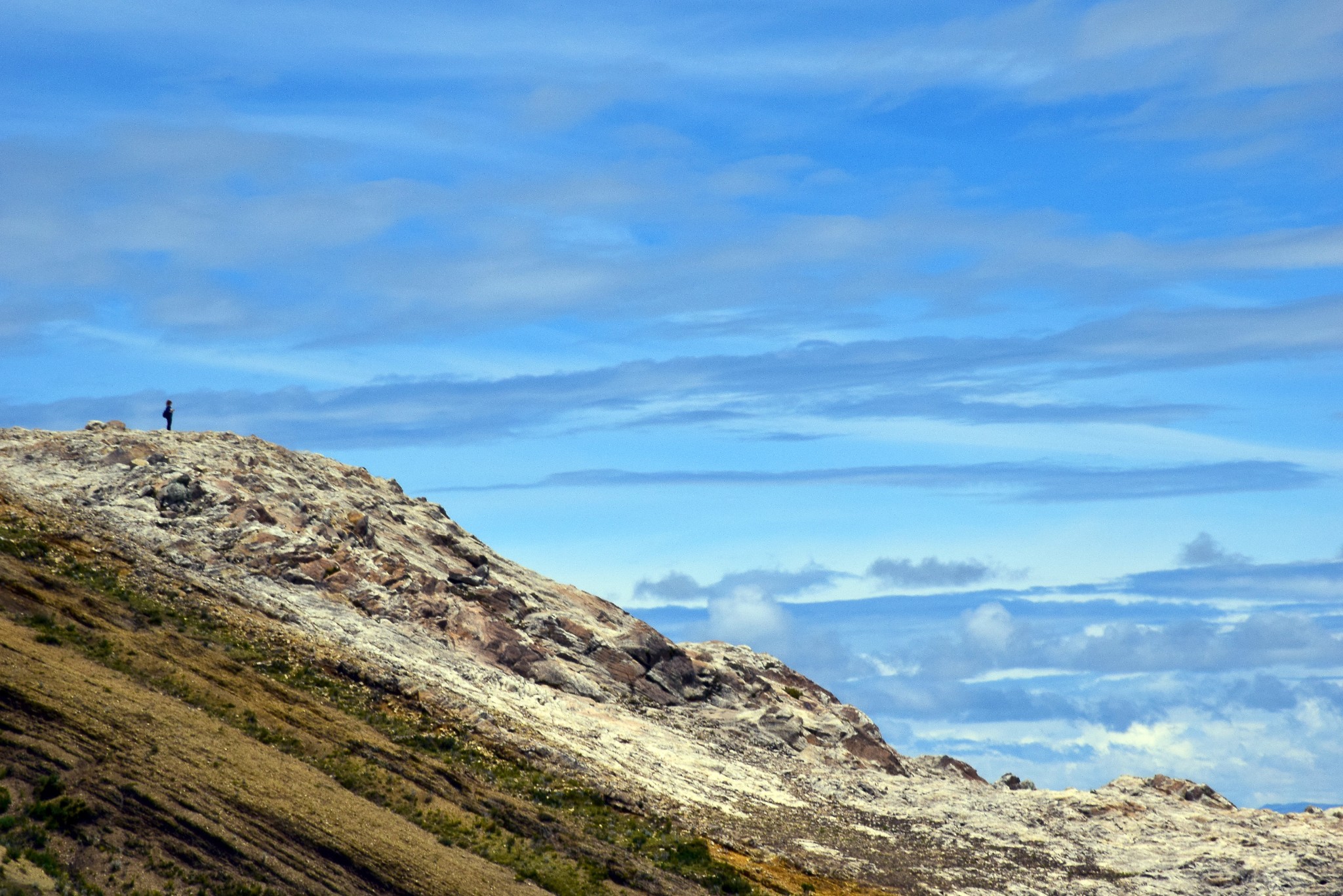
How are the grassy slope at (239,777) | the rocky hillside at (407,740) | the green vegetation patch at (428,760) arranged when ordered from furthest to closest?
the green vegetation patch at (428,760) < the rocky hillside at (407,740) < the grassy slope at (239,777)

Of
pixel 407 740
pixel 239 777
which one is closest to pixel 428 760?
pixel 407 740

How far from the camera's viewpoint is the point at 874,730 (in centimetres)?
8919

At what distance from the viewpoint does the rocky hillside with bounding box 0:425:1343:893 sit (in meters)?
43.4

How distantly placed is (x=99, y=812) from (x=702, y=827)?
93.7 feet

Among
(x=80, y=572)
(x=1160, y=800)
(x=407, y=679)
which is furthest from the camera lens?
(x=1160, y=800)

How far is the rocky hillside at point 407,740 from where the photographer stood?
143 feet

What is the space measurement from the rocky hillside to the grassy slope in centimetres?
12

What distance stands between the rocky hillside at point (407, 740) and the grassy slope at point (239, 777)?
12 cm

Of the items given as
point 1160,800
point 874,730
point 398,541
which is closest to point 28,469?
point 398,541

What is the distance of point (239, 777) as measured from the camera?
45.6 m

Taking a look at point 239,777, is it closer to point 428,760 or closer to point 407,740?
point 428,760

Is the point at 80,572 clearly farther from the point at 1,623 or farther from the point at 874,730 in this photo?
the point at 874,730

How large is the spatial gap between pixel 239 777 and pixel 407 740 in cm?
1281

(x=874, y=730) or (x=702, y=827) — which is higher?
(x=874, y=730)
